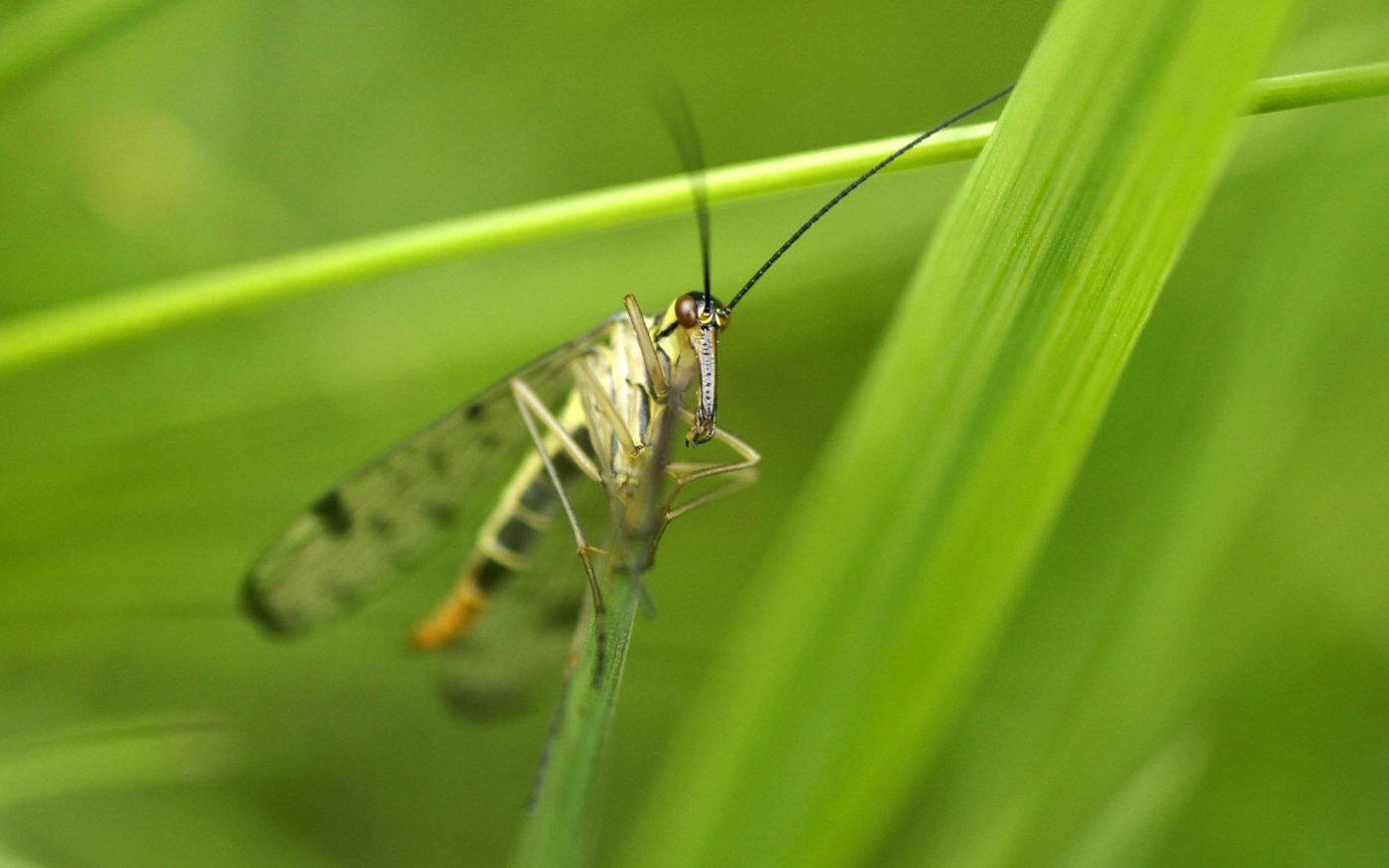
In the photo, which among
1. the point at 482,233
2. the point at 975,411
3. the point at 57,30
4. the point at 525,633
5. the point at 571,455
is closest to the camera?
the point at 975,411

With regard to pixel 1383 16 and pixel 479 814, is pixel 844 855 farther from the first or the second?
pixel 479 814

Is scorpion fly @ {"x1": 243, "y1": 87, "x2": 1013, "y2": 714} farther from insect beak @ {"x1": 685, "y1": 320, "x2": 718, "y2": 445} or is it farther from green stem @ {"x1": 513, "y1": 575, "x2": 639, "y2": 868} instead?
green stem @ {"x1": 513, "y1": 575, "x2": 639, "y2": 868}

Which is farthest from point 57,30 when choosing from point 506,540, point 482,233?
point 506,540

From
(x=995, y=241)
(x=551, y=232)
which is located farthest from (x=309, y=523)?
(x=995, y=241)

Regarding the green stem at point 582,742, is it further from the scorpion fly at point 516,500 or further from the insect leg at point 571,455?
the scorpion fly at point 516,500

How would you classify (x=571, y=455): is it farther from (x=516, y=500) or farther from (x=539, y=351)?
(x=539, y=351)

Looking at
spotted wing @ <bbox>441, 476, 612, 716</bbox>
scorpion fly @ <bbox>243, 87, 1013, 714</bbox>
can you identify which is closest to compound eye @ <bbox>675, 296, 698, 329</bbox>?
scorpion fly @ <bbox>243, 87, 1013, 714</bbox>
